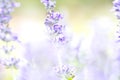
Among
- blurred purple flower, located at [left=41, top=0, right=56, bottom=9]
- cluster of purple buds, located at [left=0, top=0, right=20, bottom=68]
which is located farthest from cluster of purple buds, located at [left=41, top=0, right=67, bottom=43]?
cluster of purple buds, located at [left=0, top=0, right=20, bottom=68]

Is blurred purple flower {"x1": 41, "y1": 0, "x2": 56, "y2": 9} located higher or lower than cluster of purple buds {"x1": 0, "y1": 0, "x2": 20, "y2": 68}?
lower

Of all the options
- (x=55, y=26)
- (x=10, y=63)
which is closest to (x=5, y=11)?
(x=10, y=63)

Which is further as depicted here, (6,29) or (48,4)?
(6,29)

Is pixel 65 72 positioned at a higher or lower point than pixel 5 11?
lower

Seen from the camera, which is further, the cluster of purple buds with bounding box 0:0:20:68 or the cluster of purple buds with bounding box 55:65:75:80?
the cluster of purple buds with bounding box 0:0:20:68

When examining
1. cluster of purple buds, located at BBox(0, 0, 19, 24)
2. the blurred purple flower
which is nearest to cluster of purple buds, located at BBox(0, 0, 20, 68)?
cluster of purple buds, located at BBox(0, 0, 19, 24)

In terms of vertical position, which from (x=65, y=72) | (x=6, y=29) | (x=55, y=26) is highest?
(x=6, y=29)

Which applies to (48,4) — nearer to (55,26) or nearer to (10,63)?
(55,26)

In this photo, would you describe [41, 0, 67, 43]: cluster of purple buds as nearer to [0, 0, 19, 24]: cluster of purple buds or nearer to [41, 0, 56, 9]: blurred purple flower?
[41, 0, 56, 9]: blurred purple flower

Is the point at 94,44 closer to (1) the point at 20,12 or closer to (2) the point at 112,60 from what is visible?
(2) the point at 112,60

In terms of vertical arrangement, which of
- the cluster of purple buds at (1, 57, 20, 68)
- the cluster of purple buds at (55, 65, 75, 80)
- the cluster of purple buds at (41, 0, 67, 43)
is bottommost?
the cluster of purple buds at (55, 65, 75, 80)

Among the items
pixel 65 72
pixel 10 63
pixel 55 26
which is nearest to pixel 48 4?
pixel 55 26

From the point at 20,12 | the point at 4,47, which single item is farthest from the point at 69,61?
the point at 20,12
